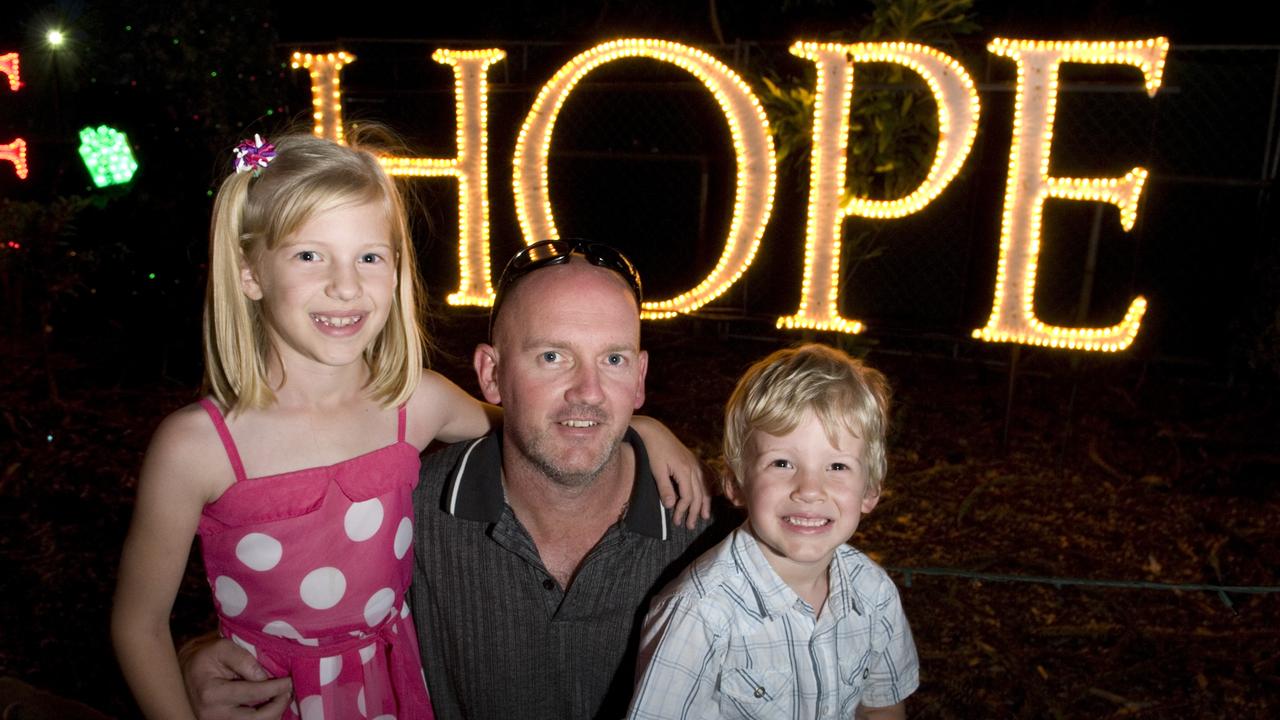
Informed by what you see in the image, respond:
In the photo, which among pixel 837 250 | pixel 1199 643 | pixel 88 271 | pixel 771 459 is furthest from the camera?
pixel 88 271

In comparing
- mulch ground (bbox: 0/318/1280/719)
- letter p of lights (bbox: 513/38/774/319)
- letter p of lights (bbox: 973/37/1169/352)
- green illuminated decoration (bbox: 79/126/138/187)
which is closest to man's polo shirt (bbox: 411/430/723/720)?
mulch ground (bbox: 0/318/1280/719)

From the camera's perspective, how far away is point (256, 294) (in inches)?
73.4

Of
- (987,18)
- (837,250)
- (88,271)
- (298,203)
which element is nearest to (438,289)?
(88,271)

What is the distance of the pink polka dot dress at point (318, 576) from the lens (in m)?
1.74

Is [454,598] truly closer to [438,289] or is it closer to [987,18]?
[438,289]

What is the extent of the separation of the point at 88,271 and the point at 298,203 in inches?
218

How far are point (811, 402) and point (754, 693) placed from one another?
58 centimetres

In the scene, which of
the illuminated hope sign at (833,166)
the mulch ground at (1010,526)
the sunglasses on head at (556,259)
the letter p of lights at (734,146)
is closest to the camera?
the sunglasses on head at (556,259)

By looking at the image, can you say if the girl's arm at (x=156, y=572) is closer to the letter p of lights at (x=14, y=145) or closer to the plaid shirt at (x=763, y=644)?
the plaid shirt at (x=763, y=644)

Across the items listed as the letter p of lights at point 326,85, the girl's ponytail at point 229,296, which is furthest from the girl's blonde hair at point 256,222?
the letter p of lights at point 326,85

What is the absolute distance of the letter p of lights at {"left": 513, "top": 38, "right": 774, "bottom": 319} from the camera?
4.67 meters

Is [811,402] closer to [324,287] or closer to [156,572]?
[324,287]

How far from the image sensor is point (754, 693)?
65.7 inches

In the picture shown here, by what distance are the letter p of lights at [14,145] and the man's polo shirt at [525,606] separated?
552 cm
